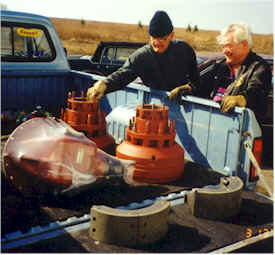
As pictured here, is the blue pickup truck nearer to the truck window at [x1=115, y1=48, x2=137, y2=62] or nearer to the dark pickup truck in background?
the dark pickup truck in background

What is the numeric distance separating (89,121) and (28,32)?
7.52 feet

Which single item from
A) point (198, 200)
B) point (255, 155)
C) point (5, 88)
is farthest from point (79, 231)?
point (5, 88)

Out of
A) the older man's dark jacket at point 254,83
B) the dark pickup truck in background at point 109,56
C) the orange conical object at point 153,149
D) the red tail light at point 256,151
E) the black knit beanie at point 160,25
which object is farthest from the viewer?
the dark pickup truck in background at point 109,56

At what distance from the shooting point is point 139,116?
3.69 meters

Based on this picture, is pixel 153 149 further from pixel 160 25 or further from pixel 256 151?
pixel 160 25

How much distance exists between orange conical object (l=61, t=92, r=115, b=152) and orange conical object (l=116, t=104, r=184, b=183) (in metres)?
0.40

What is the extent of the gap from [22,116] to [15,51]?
1248 mm

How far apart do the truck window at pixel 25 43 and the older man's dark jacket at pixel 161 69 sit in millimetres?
1421

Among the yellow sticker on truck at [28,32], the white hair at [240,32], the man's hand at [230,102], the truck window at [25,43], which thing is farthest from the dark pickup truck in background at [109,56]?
the man's hand at [230,102]

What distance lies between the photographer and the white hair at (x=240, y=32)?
12.7 ft

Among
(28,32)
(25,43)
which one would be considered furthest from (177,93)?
(25,43)

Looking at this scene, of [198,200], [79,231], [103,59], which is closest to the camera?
[79,231]

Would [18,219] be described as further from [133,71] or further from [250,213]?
[133,71]
